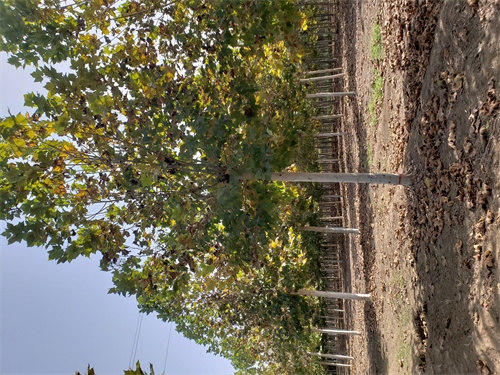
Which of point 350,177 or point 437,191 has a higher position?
point 350,177

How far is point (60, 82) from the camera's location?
4.89m

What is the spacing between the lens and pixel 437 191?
4.78 meters

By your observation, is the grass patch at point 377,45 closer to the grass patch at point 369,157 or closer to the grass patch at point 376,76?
the grass patch at point 376,76

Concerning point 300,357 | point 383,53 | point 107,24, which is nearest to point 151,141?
point 107,24

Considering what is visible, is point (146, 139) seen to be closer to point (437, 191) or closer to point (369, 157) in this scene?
point (437, 191)

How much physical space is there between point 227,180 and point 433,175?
9.94 ft

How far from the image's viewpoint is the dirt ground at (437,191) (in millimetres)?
3607

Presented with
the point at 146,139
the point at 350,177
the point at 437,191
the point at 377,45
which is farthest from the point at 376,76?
the point at 146,139

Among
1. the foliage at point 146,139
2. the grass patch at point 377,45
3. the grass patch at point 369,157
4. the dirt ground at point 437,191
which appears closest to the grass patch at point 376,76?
the grass patch at point 377,45

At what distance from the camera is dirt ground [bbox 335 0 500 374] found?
11.8 ft

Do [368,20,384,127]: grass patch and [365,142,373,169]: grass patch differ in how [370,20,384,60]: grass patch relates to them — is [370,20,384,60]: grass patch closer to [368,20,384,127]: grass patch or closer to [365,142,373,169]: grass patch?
[368,20,384,127]: grass patch

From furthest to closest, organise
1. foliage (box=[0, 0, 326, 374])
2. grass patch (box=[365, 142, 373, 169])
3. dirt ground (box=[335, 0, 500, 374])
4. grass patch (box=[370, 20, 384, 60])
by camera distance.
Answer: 1. grass patch (box=[365, 142, 373, 169])
2. grass patch (box=[370, 20, 384, 60])
3. foliage (box=[0, 0, 326, 374])
4. dirt ground (box=[335, 0, 500, 374])

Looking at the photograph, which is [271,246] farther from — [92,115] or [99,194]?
[92,115]

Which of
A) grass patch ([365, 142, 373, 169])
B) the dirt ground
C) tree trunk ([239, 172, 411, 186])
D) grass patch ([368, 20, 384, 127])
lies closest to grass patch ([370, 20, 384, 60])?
grass patch ([368, 20, 384, 127])
